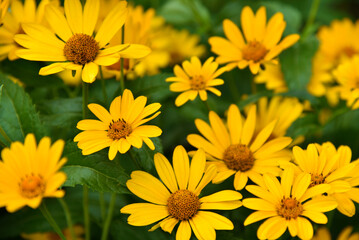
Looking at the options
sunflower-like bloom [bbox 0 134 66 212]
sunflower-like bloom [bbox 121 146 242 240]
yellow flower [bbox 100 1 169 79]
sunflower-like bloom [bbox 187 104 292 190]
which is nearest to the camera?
sunflower-like bloom [bbox 0 134 66 212]

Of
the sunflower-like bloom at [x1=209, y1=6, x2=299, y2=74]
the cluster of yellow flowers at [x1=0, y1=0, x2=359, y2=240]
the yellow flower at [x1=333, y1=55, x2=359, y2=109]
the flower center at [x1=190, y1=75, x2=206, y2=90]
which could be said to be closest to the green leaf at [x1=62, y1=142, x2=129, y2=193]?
the cluster of yellow flowers at [x1=0, y1=0, x2=359, y2=240]

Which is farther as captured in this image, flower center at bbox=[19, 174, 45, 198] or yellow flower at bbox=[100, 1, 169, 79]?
yellow flower at bbox=[100, 1, 169, 79]

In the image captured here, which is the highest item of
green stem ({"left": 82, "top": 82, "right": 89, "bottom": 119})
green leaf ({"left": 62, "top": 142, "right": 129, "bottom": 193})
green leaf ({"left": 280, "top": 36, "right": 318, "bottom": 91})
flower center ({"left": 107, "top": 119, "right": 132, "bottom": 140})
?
green leaf ({"left": 280, "top": 36, "right": 318, "bottom": 91})

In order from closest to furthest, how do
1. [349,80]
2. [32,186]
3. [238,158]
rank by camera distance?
[32,186]
[238,158]
[349,80]

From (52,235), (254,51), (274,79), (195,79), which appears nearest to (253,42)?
(254,51)

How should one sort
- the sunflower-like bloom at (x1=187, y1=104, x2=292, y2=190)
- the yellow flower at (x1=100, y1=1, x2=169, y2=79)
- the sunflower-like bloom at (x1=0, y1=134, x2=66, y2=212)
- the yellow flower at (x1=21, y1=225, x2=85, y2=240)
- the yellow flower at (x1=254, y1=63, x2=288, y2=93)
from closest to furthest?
the sunflower-like bloom at (x1=0, y1=134, x2=66, y2=212), the sunflower-like bloom at (x1=187, y1=104, x2=292, y2=190), the yellow flower at (x1=100, y1=1, x2=169, y2=79), the yellow flower at (x1=21, y1=225, x2=85, y2=240), the yellow flower at (x1=254, y1=63, x2=288, y2=93)

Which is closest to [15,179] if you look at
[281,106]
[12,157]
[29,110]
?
[12,157]

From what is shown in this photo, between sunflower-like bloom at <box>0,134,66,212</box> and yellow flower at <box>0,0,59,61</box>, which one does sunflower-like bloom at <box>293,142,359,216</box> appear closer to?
sunflower-like bloom at <box>0,134,66,212</box>

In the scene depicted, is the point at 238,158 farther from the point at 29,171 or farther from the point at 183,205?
the point at 29,171
